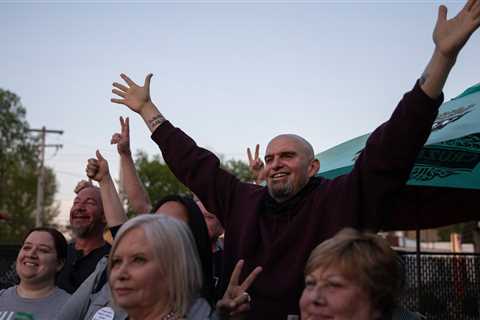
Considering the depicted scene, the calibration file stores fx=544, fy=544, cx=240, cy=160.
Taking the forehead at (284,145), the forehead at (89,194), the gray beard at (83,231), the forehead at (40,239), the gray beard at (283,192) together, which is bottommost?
the forehead at (40,239)

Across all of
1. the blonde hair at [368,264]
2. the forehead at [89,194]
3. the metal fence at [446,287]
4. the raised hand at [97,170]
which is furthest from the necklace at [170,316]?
the metal fence at [446,287]

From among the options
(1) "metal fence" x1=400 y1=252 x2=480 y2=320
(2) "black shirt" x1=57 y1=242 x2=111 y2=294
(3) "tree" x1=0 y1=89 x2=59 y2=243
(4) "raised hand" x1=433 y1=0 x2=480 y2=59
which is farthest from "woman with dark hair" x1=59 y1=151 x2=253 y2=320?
(3) "tree" x1=0 y1=89 x2=59 y2=243

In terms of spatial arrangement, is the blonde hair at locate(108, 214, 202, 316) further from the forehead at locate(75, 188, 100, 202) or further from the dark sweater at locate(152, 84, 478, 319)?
the forehead at locate(75, 188, 100, 202)

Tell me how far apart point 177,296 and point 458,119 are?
2643 millimetres

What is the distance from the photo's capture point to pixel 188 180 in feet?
10.8

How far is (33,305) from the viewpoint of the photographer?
3.22m

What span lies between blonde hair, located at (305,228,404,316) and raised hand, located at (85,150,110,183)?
2.11m

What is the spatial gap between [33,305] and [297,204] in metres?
1.68

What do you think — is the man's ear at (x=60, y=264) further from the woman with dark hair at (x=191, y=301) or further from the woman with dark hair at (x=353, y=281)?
the woman with dark hair at (x=353, y=281)

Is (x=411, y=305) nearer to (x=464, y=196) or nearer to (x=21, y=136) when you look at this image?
(x=464, y=196)

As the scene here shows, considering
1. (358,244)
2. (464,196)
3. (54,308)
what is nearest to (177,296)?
(358,244)

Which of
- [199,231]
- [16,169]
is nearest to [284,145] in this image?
[199,231]

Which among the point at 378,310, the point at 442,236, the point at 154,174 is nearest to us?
the point at 378,310

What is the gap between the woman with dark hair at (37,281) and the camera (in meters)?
3.21
